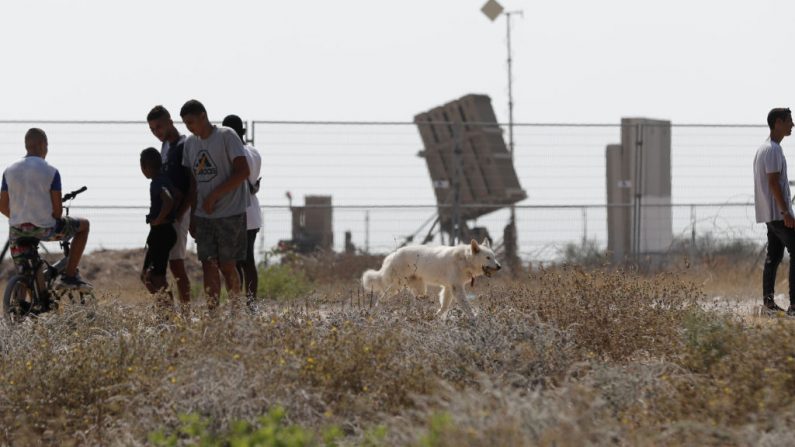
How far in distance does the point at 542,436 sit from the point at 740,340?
225 centimetres

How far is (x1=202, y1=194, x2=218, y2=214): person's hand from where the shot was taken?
30.7ft

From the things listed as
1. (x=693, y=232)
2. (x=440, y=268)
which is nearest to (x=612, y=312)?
(x=440, y=268)

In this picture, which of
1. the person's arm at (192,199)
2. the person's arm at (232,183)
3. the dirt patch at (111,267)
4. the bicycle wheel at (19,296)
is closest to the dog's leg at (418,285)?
the person's arm at (192,199)

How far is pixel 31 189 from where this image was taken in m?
10.2

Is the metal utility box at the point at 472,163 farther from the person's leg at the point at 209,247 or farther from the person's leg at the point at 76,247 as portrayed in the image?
the person's leg at the point at 209,247

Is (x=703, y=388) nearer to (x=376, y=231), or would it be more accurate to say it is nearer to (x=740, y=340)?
(x=740, y=340)

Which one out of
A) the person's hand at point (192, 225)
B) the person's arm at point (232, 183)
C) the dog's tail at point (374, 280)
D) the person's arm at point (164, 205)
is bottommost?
the dog's tail at point (374, 280)

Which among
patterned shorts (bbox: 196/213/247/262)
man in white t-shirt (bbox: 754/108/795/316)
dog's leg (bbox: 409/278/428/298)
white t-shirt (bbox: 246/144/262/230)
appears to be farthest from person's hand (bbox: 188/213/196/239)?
man in white t-shirt (bbox: 754/108/795/316)

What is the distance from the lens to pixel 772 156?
11.3 meters

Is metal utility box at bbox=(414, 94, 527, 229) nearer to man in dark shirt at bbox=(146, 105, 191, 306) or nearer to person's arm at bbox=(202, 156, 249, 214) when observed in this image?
man in dark shirt at bbox=(146, 105, 191, 306)

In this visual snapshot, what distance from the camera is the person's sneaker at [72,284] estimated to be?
10328 millimetres

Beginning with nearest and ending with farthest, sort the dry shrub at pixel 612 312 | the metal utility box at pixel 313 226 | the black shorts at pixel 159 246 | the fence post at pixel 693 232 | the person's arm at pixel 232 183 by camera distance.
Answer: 1. the dry shrub at pixel 612 312
2. the person's arm at pixel 232 183
3. the black shorts at pixel 159 246
4. the metal utility box at pixel 313 226
5. the fence post at pixel 693 232

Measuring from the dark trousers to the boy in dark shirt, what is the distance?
5157 millimetres

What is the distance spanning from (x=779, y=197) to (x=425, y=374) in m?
5.78
